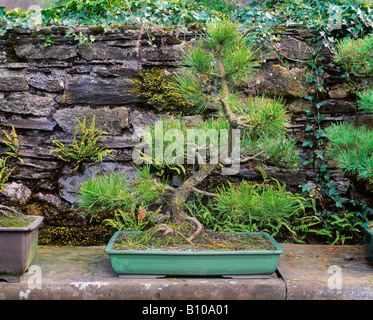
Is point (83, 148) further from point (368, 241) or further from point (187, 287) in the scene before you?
point (368, 241)

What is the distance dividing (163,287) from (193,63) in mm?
879

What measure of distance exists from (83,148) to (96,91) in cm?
34

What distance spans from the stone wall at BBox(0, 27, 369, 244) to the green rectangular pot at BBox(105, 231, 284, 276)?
688mm

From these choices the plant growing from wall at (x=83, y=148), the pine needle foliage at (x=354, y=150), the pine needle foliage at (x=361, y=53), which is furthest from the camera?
the plant growing from wall at (x=83, y=148)

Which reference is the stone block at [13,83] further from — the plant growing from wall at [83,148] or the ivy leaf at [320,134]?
the ivy leaf at [320,134]

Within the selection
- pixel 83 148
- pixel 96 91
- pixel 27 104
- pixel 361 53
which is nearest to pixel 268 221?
pixel 361 53

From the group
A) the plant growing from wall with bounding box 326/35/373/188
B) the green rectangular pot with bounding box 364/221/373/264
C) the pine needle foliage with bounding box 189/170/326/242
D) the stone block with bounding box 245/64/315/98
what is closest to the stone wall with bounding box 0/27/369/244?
the stone block with bounding box 245/64/315/98

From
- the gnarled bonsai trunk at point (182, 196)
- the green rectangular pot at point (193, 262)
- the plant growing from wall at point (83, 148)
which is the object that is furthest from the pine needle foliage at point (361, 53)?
the plant growing from wall at point (83, 148)

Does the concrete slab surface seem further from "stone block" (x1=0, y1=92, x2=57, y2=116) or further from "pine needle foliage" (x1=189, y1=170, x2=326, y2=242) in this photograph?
"stone block" (x1=0, y1=92, x2=57, y2=116)

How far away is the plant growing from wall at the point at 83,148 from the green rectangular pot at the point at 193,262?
72 centimetres

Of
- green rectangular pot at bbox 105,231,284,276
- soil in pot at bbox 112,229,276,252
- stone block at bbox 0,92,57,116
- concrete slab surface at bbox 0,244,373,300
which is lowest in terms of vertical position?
concrete slab surface at bbox 0,244,373,300

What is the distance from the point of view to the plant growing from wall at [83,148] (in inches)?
77.1

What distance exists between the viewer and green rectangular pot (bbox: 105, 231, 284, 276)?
1341mm

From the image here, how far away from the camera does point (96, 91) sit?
2010 millimetres
